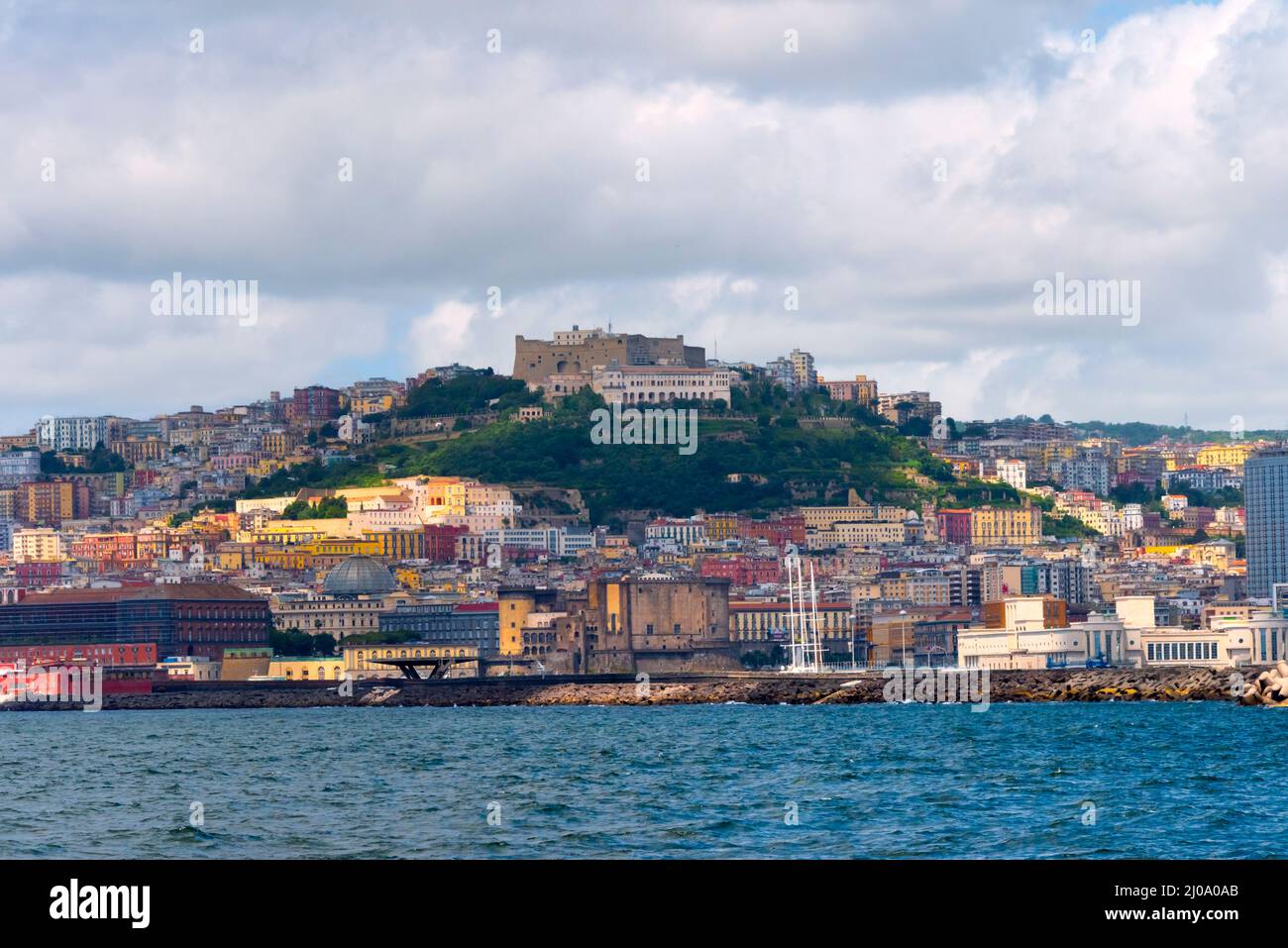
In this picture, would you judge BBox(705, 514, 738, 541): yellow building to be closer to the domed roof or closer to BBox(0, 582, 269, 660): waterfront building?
the domed roof

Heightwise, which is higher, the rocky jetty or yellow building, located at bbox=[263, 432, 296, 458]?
yellow building, located at bbox=[263, 432, 296, 458]

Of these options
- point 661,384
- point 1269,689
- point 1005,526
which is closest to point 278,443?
point 661,384

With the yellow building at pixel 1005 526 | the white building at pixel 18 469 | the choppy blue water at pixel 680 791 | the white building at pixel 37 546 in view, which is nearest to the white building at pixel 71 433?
the white building at pixel 18 469

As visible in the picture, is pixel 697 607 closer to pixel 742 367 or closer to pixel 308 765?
pixel 742 367

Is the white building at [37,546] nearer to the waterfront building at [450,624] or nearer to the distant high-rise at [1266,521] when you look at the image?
the waterfront building at [450,624]

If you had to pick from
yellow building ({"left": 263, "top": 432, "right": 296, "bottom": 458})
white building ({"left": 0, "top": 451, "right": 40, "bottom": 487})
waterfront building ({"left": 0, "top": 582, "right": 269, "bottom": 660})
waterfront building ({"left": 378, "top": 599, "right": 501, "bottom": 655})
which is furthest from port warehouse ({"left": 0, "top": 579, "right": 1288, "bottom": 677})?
white building ({"left": 0, "top": 451, "right": 40, "bottom": 487})
